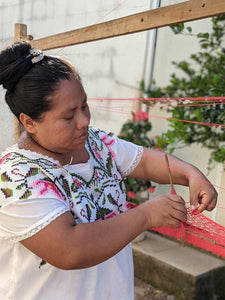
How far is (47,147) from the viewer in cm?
122

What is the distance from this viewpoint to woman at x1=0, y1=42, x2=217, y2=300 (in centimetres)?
103

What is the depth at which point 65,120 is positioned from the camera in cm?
116

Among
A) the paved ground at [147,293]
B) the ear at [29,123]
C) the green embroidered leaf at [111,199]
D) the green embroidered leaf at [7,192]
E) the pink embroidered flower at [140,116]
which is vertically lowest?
the paved ground at [147,293]

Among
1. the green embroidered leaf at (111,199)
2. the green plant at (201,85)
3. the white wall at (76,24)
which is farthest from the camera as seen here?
the green plant at (201,85)

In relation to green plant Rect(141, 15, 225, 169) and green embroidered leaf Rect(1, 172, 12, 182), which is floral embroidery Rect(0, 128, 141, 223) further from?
green plant Rect(141, 15, 225, 169)

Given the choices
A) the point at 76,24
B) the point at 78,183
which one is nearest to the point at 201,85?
the point at 76,24

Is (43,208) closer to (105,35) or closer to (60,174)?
(60,174)

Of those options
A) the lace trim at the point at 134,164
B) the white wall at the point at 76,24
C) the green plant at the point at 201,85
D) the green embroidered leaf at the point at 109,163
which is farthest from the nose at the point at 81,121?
the green plant at the point at 201,85

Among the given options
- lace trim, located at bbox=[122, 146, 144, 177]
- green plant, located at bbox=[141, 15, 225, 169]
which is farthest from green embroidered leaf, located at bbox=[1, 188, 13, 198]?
green plant, located at bbox=[141, 15, 225, 169]

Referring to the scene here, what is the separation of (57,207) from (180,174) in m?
0.67

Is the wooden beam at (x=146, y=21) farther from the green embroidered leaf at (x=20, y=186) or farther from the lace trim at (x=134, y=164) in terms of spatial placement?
the green embroidered leaf at (x=20, y=186)

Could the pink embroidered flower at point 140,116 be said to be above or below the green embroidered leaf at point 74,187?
below

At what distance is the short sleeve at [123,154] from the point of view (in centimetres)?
153

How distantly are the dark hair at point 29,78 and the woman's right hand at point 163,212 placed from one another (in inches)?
17.9
